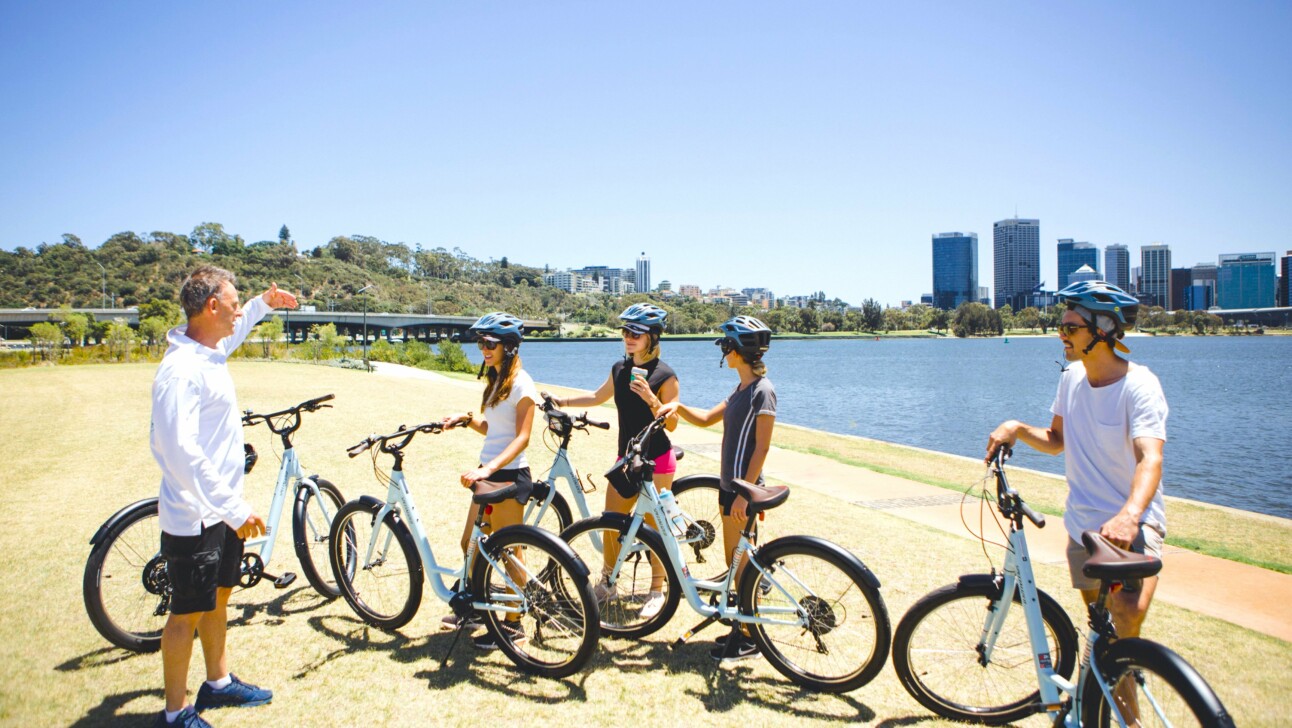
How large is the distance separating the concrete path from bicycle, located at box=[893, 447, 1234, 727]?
2.49m

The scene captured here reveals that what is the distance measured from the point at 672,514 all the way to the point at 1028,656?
191cm

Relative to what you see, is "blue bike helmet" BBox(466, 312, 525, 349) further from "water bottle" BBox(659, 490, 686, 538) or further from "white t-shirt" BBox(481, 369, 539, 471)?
"water bottle" BBox(659, 490, 686, 538)

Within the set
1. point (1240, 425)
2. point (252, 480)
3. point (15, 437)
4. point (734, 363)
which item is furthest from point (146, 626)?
point (1240, 425)

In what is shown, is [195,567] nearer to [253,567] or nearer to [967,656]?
[253,567]

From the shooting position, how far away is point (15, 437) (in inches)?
504

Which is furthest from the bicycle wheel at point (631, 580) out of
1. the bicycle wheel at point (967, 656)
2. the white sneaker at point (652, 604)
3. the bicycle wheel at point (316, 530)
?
the bicycle wheel at point (316, 530)

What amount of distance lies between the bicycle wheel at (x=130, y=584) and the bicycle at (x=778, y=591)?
98.7 inches

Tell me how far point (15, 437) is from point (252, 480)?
270 inches

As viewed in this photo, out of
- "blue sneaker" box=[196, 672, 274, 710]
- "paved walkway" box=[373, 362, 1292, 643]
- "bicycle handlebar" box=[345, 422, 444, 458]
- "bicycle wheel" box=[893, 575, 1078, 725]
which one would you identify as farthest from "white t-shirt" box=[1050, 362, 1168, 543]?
"blue sneaker" box=[196, 672, 274, 710]

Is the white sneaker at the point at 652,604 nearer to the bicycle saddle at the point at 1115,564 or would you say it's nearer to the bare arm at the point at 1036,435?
the bare arm at the point at 1036,435

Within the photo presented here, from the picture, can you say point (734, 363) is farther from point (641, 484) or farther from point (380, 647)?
point (380, 647)

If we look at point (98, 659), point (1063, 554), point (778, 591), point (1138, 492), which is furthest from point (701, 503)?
point (98, 659)

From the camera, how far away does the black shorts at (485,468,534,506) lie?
4414 mm

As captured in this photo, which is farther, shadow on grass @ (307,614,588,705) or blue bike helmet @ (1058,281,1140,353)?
Answer: shadow on grass @ (307,614,588,705)
